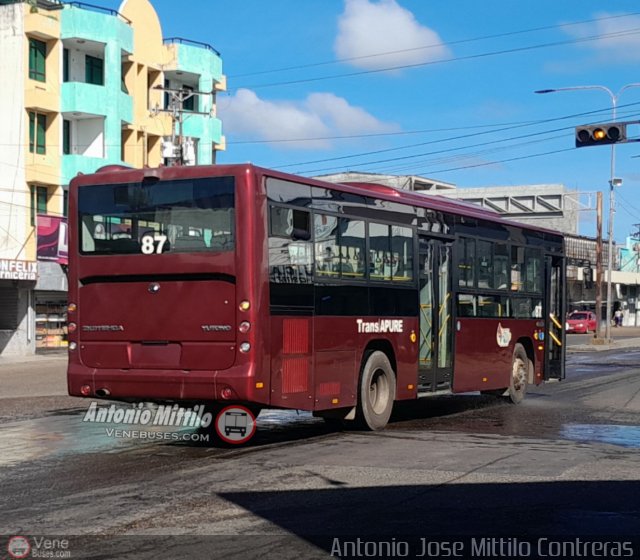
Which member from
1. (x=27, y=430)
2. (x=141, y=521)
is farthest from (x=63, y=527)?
(x=27, y=430)

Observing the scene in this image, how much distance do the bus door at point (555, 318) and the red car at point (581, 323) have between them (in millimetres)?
50806

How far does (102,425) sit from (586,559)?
1004 centimetres

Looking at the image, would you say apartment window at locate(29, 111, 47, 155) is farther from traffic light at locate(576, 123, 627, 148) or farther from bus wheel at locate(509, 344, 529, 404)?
bus wheel at locate(509, 344, 529, 404)

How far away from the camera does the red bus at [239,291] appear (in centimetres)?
1156

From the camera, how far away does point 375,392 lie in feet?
46.5

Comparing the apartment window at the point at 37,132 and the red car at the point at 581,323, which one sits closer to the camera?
the apartment window at the point at 37,132

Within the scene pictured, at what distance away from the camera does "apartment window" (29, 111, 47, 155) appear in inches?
1566

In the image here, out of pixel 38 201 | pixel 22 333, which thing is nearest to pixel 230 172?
pixel 22 333

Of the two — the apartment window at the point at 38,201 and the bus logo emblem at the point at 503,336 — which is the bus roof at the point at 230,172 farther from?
the apartment window at the point at 38,201

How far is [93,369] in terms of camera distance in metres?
12.3

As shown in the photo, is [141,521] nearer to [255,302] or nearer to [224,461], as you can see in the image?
[224,461]
